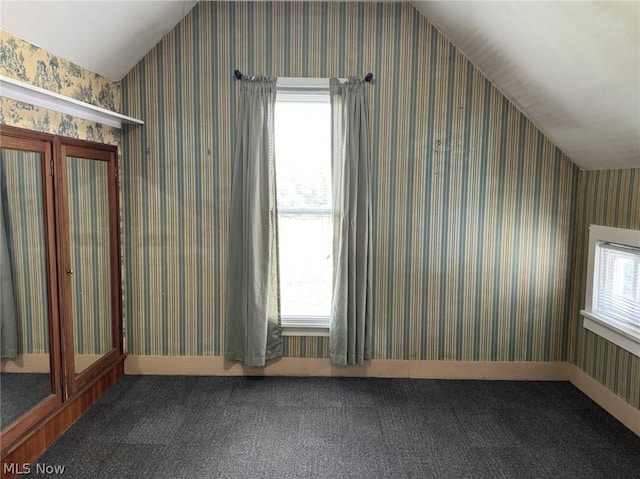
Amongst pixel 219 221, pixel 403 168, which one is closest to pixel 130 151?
pixel 219 221

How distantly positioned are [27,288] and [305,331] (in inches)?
73.1

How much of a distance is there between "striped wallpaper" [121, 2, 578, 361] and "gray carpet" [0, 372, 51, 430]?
105cm

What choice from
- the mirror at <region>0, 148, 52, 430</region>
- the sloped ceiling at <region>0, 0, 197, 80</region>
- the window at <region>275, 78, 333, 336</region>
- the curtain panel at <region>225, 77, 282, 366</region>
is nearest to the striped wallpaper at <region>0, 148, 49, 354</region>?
the mirror at <region>0, 148, 52, 430</region>

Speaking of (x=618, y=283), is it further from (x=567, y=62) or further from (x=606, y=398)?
(x=567, y=62)

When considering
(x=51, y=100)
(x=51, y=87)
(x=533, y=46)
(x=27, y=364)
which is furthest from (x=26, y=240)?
(x=533, y=46)

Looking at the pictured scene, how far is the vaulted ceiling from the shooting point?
6.86 ft

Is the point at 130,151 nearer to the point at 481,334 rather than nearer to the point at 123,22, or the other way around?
the point at 123,22

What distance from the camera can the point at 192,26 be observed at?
3303 mm

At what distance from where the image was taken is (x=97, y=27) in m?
2.60

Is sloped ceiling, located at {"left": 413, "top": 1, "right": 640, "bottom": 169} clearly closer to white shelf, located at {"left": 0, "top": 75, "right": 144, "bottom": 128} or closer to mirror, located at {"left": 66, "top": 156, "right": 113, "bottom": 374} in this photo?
white shelf, located at {"left": 0, "top": 75, "right": 144, "bottom": 128}

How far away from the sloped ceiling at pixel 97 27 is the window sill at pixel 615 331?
3496mm

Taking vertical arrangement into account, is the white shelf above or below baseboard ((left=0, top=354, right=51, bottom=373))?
above

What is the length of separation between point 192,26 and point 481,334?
3.13 meters

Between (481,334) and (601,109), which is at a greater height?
(601,109)
